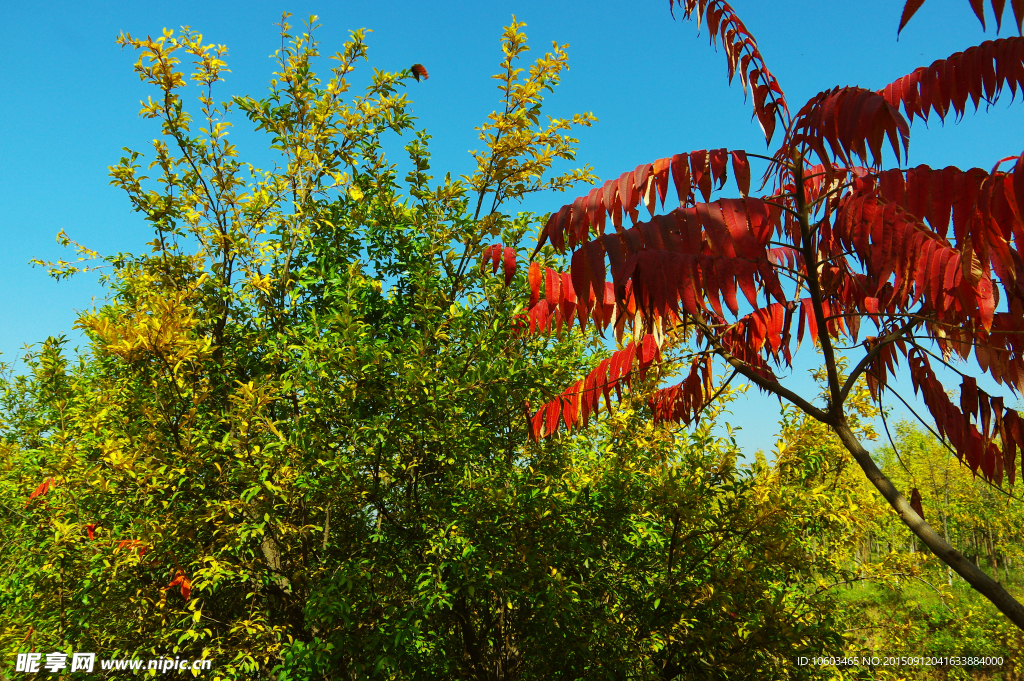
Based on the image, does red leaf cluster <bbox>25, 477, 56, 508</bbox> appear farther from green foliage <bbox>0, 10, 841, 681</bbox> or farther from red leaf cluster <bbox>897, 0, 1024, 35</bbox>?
red leaf cluster <bbox>897, 0, 1024, 35</bbox>

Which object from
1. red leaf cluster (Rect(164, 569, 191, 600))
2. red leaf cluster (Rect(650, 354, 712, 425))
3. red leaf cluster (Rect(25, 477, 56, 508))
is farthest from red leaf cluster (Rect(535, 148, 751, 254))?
red leaf cluster (Rect(25, 477, 56, 508))

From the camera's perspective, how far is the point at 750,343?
2611mm

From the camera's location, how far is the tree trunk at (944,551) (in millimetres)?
1626

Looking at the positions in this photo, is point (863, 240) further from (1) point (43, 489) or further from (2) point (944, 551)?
(1) point (43, 489)

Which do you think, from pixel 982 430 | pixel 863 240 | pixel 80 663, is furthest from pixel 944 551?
pixel 80 663

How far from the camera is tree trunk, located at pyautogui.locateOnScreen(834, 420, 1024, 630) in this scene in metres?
1.63

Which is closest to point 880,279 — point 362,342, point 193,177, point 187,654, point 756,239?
point 756,239

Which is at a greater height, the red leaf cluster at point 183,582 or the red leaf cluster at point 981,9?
the red leaf cluster at point 981,9

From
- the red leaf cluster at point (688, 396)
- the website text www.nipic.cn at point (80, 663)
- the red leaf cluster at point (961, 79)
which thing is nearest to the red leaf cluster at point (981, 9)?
the red leaf cluster at point (961, 79)

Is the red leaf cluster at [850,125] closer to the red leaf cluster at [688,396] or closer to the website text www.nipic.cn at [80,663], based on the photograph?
the red leaf cluster at [688,396]

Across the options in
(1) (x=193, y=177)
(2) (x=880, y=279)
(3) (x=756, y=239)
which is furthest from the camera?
(1) (x=193, y=177)

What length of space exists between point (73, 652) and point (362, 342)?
110 inches

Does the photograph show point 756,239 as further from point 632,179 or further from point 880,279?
point 632,179

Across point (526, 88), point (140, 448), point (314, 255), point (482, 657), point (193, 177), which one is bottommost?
point (482, 657)
